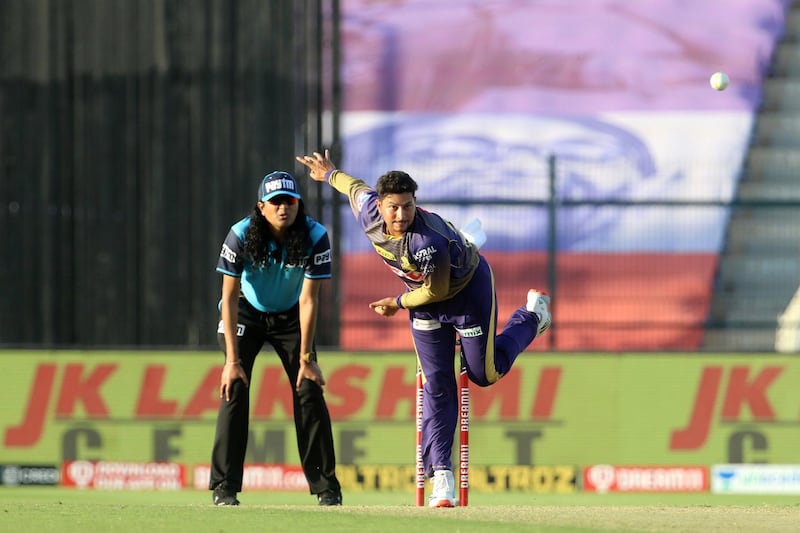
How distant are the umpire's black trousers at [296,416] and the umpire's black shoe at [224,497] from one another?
4cm

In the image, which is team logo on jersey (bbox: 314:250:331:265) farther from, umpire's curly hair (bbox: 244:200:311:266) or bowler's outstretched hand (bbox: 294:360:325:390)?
bowler's outstretched hand (bbox: 294:360:325:390)

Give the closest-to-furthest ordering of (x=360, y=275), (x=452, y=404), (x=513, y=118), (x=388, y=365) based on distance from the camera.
Result: (x=452, y=404) < (x=388, y=365) < (x=360, y=275) < (x=513, y=118)

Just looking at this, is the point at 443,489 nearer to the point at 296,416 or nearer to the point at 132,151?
the point at 296,416

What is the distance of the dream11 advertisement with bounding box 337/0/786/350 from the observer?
1845cm

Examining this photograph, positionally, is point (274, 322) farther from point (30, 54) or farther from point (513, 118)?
point (513, 118)

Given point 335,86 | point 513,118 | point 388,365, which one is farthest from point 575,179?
point 388,365

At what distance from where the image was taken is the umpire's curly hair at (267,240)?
30.2ft

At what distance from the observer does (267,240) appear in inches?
365

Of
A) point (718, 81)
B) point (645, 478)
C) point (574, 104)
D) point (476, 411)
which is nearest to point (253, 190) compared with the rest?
point (476, 411)

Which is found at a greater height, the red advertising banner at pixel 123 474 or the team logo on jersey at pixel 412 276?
the team logo on jersey at pixel 412 276

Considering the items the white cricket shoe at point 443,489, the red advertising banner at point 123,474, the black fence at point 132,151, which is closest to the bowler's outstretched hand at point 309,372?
the white cricket shoe at point 443,489

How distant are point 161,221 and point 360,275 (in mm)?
2421

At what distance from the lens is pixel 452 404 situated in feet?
31.0

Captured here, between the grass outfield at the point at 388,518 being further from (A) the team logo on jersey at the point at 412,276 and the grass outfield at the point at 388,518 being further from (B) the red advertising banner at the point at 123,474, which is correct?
(B) the red advertising banner at the point at 123,474
